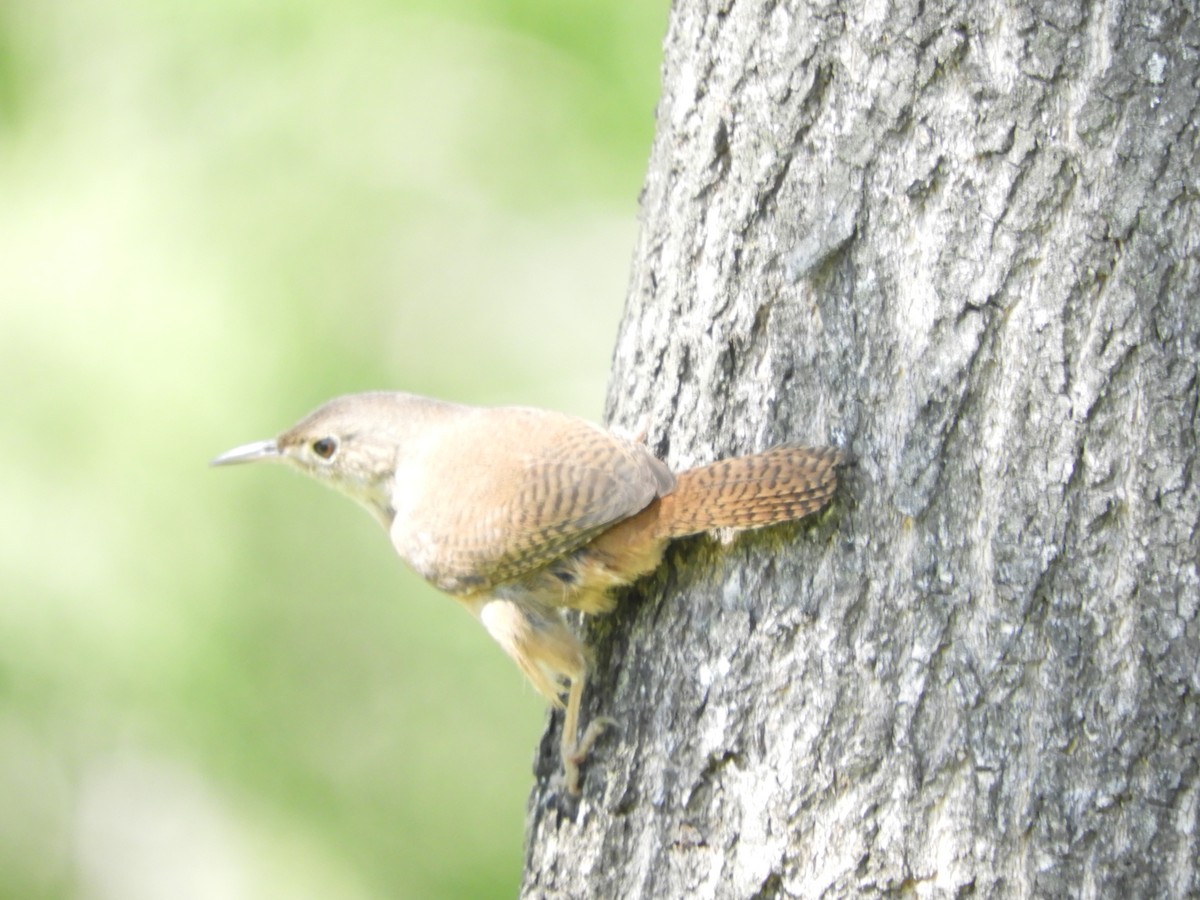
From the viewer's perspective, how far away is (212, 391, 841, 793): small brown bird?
7.81 ft

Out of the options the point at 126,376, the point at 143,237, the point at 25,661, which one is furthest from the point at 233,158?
the point at 25,661

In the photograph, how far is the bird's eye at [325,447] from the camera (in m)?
3.64

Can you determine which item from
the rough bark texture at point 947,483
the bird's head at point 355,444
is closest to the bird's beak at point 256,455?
the bird's head at point 355,444

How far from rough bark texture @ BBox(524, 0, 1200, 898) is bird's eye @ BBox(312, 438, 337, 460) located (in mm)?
1487

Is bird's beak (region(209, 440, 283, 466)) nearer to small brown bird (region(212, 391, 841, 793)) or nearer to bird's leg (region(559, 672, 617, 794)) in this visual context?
small brown bird (region(212, 391, 841, 793))

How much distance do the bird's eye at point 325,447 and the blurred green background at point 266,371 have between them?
253cm

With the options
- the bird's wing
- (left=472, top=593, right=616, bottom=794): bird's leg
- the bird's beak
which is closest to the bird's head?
the bird's beak

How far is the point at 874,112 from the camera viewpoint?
2.38 meters

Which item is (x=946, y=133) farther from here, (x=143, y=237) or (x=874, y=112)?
(x=143, y=237)

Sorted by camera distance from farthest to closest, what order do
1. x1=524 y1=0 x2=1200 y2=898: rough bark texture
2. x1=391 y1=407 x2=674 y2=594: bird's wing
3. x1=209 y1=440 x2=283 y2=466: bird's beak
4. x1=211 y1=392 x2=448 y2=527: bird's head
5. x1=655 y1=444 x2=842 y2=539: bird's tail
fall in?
x1=209 y1=440 x2=283 y2=466: bird's beak, x1=211 y1=392 x2=448 y2=527: bird's head, x1=391 y1=407 x2=674 y2=594: bird's wing, x1=655 y1=444 x2=842 y2=539: bird's tail, x1=524 y1=0 x2=1200 y2=898: rough bark texture

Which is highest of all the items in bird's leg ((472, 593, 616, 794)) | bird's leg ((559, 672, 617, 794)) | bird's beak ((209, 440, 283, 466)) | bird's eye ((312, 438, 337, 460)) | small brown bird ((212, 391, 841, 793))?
bird's eye ((312, 438, 337, 460))

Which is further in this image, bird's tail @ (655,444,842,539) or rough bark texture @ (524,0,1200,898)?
bird's tail @ (655,444,842,539)

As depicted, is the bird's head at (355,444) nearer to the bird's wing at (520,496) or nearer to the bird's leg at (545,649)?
the bird's wing at (520,496)

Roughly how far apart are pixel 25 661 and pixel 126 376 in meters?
1.62
